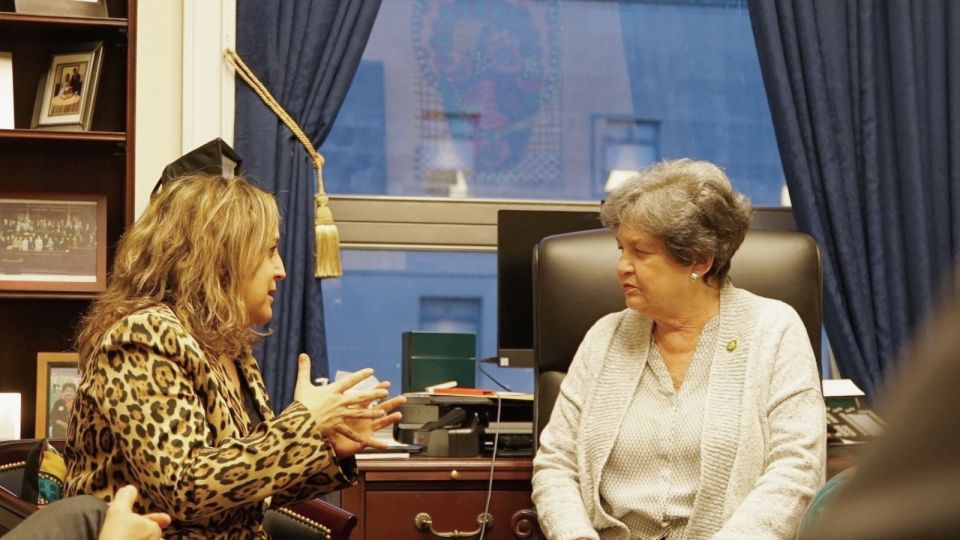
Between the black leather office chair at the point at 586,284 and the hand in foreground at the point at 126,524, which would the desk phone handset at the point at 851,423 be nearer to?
the black leather office chair at the point at 586,284

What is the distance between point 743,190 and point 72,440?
2.49m

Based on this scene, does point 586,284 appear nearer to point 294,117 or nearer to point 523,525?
point 523,525

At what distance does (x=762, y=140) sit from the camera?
12.4 feet

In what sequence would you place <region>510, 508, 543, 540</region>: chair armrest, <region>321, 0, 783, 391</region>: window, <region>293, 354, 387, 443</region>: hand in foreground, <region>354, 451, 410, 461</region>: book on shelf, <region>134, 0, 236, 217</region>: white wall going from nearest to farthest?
1. <region>293, 354, 387, 443</region>: hand in foreground
2. <region>510, 508, 543, 540</region>: chair armrest
3. <region>354, 451, 410, 461</region>: book on shelf
4. <region>134, 0, 236, 217</region>: white wall
5. <region>321, 0, 783, 391</region>: window

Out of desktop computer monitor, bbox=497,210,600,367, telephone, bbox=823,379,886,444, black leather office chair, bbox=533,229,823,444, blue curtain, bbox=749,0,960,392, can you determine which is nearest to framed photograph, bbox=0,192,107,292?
desktop computer monitor, bbox=497,210,600,367

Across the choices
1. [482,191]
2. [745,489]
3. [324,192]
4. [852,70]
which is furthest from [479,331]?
[745,489]

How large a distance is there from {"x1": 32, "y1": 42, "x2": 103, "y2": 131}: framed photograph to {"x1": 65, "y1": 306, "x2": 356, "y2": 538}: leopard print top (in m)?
1.34

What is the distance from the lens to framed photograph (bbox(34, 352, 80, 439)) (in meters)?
3.01

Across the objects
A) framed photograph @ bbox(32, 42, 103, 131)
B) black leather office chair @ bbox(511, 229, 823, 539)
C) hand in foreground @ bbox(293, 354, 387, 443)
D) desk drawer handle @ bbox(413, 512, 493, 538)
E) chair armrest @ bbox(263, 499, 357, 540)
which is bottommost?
desk drawer handle @ bbox(413, 512, 493, 538)

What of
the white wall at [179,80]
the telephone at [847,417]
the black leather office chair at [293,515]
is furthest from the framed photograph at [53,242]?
the telephone at [847,417]

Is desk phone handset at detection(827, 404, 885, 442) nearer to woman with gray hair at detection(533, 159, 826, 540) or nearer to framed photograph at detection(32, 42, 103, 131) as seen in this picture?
woman with gray hair at detection(533, 159, 826, 540)

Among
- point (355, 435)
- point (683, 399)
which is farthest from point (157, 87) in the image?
point (683, 399)

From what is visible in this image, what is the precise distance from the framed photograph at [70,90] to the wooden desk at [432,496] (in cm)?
132

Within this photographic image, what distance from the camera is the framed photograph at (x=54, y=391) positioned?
9.87 ft
